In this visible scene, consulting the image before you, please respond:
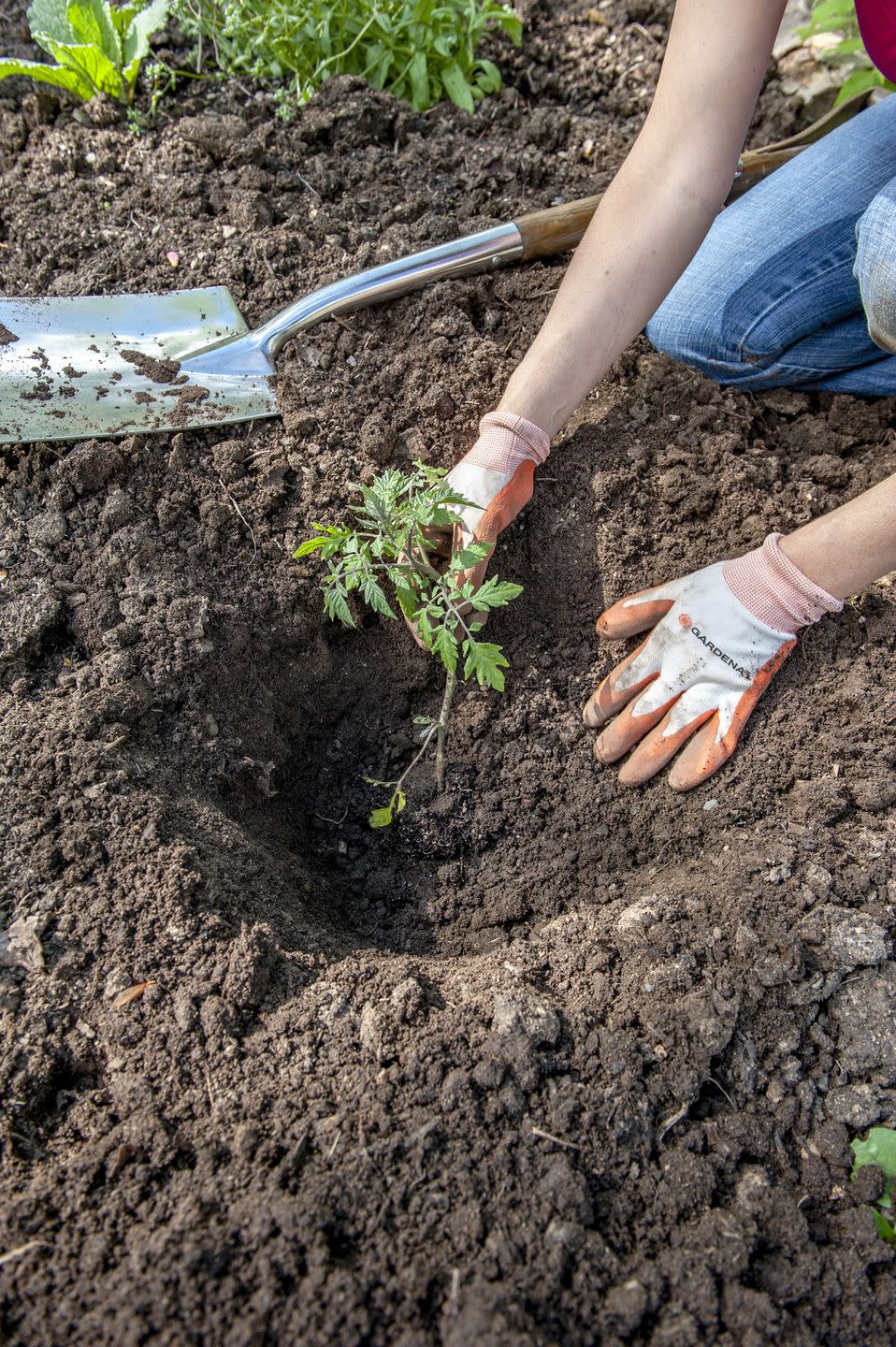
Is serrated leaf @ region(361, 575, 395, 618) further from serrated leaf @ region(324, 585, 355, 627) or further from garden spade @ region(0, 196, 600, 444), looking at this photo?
garden spade @ region(0, 196, 600, 444)

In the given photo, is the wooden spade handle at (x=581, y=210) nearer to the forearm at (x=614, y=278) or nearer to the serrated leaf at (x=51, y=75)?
the forearm at (x=614, y=278)

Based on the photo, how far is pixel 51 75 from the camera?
3.01 metres

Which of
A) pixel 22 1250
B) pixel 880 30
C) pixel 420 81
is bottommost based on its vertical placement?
pixel 22 1250

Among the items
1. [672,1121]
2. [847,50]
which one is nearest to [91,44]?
[847,50]


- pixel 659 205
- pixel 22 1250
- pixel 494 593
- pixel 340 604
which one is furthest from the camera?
pixel 659 205

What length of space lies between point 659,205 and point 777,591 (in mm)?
997

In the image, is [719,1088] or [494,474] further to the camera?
[494,474]

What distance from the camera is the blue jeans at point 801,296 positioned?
2656 millimetres

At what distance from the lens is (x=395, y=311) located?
2.65 m

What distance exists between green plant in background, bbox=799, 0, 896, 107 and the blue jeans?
0.39m

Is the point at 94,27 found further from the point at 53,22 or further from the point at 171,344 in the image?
the point at 171,344

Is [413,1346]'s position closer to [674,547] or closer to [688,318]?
[674,547]

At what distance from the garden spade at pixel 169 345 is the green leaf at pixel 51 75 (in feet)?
3.33

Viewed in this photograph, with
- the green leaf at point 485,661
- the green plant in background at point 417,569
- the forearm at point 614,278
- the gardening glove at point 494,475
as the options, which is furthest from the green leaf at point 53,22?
the green leaf at point 485,661
